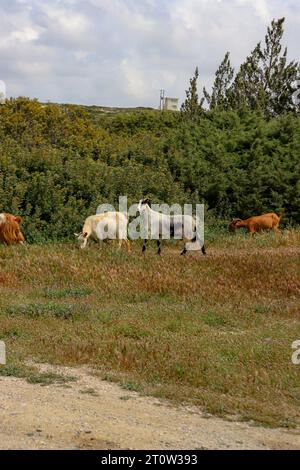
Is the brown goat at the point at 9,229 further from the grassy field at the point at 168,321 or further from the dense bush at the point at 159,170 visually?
the dense bush at the point at 159,170

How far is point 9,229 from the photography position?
59.5 feet

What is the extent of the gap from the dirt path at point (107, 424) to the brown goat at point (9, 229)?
10.5 m

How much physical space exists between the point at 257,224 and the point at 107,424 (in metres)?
15.5

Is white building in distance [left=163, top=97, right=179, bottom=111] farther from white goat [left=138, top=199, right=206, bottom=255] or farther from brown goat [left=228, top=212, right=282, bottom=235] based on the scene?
white goat [left=138, top=199, right=206, bottom=255]

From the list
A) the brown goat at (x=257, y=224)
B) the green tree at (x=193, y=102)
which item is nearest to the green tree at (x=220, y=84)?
the green tree at (x=193, y=102)

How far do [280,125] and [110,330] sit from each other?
2023cm

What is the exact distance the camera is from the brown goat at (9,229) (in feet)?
59.2

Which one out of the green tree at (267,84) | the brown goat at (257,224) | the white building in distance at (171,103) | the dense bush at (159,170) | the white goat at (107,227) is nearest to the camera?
the white goat at (107,227)

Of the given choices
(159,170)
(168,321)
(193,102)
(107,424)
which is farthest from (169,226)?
(193,102)

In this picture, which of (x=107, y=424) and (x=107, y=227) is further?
(x=107, y=227)

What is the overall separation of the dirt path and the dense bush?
1231 cm

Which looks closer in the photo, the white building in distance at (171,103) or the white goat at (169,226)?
the white goat at (169,226)

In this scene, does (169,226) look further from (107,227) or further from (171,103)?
(171,103)
